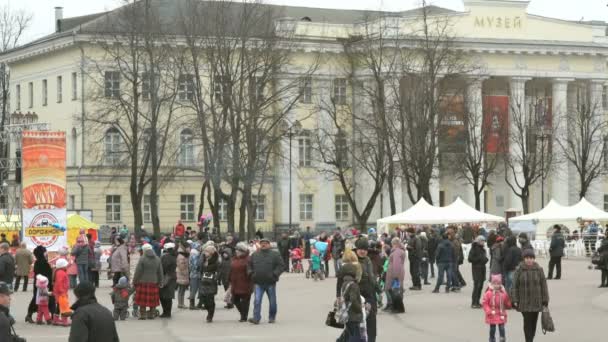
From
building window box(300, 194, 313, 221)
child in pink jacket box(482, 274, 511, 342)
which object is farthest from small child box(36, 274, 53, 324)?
building window box(300, 194, 313, 221)

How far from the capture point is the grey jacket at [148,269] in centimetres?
2939

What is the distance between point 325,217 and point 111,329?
75143mm

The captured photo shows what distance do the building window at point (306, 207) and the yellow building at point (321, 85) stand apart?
60mm

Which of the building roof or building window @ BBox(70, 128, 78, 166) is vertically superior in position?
the building roof

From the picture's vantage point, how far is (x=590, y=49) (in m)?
92.1

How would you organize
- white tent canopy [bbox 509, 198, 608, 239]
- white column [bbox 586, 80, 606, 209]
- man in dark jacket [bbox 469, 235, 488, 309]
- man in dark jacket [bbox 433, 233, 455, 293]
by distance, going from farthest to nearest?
white column [bbox 586, 80, 606, 209] < white tent canopy [bbox 509, 198, 608, 239] < man in dark jacket [bbox 433, 233, 455, 293] < man in dark jacket [bbox 469, 235, 488, 309]

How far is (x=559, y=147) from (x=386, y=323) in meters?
63.6

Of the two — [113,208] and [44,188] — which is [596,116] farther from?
[44,188]

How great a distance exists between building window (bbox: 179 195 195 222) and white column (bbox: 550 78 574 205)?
71.5ft

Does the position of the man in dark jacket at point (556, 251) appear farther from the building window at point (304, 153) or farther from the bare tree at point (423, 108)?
the building window at point (304, 153)

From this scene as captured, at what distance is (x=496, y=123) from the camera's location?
84.3 meters

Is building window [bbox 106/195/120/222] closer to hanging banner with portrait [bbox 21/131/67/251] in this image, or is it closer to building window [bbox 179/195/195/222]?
building window [bbox 179/195/195/222]

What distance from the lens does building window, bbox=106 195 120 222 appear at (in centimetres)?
8250

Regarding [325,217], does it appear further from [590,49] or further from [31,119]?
[31,119]
